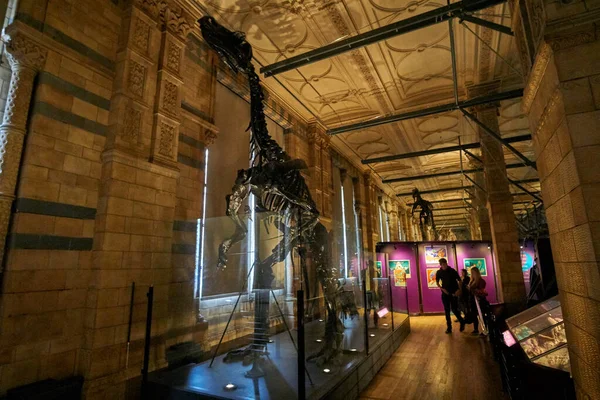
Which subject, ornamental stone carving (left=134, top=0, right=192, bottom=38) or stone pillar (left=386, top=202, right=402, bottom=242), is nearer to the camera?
ornamental stone carving (left=134, top=0, right=192, bottom=38)

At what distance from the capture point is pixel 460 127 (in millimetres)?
9969

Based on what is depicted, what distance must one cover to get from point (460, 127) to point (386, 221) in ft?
29.6

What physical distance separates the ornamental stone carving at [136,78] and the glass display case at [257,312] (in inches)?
75.3

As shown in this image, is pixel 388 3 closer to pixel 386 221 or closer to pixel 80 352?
pixel 80 352

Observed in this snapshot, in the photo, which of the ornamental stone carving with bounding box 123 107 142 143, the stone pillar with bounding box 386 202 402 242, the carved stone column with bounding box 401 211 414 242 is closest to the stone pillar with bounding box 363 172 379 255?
the stone pillar with bounding box 386 202 402 242

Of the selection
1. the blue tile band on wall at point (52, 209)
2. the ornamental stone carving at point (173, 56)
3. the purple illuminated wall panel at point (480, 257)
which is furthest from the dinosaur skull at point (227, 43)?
the purple illuminated wall panel at point (480, 257)

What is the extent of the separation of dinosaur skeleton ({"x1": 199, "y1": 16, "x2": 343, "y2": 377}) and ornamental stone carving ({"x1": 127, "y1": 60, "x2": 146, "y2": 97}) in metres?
1.02

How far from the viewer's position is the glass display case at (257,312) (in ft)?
11.2

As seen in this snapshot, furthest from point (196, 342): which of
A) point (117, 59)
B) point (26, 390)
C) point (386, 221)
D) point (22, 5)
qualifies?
point (386, 221)

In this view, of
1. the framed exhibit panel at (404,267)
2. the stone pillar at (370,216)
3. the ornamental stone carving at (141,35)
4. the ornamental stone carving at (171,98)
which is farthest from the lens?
the stone pillar at (370,216)

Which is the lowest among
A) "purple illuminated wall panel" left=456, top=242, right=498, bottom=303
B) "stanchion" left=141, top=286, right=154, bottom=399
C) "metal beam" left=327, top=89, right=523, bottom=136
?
"stanchion" left=141, top=286, right=154, bottom=399

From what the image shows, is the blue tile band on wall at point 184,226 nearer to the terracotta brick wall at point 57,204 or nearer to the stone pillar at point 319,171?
the terracotta brick wall at point 57,204

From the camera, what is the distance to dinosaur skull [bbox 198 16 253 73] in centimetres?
387

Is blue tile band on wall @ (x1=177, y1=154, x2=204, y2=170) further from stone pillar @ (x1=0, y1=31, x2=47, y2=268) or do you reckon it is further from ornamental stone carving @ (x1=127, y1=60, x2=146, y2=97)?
stone pillar @ (x1=0, y1=31, x2=47, y2=268)
